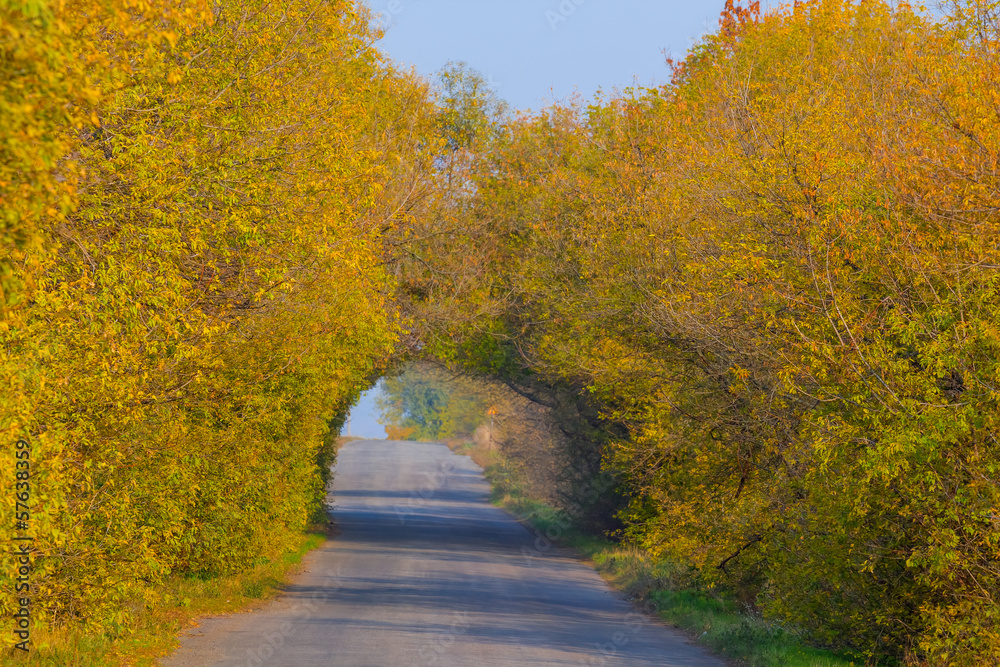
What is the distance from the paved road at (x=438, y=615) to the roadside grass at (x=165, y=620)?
34cm

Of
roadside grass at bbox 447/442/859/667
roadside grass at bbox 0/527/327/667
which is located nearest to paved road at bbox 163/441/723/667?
roadside grass at bbox 0/527/327/667

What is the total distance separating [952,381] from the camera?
1135cm

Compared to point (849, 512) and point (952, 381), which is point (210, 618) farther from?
point (952, 381)

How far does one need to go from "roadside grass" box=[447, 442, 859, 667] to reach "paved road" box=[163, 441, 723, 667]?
454mm

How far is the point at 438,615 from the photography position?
1778 cm

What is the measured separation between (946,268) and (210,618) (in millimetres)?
11839

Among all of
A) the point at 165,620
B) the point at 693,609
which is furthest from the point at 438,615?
the point at 693,609

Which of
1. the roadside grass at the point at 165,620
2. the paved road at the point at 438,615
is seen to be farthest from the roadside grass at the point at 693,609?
the roadside grass at the point at 165,620

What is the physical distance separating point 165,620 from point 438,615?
14.2 ft

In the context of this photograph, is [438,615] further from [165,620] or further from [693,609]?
[693,609]

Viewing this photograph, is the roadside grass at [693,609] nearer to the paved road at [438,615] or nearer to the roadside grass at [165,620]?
the paved road at [438,615]

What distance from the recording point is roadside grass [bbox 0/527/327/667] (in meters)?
10.9

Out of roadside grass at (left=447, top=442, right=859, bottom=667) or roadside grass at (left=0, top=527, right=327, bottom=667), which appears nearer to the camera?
roadside grass at (left=0, top=527, right=327, bottom=667)

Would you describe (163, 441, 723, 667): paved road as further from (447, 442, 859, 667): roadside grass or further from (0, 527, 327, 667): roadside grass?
(447, 442, 859, 667): roadside grass
